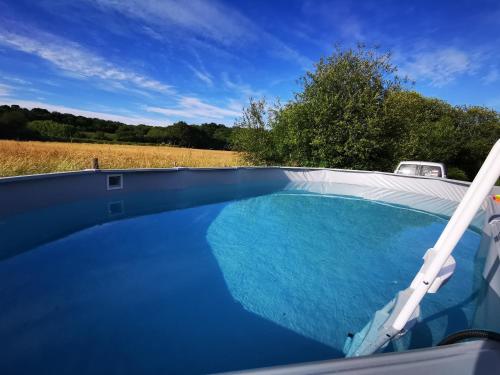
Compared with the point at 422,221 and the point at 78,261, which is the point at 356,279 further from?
the point at 422,221

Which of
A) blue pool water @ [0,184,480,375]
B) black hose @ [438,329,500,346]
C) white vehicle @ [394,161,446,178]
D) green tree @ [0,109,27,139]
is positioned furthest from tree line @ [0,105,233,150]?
black hose @ [438,329,500,346]

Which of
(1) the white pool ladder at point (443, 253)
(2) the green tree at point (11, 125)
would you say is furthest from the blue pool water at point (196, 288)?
(2) the green tree at point (11, 125)

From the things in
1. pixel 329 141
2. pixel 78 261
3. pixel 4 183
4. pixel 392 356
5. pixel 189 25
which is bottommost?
pixel 78 261

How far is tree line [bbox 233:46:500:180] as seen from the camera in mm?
14062

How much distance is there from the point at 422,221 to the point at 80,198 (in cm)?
1000

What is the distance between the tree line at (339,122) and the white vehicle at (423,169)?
254cm

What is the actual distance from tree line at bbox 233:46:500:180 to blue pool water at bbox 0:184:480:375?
7.79 meters

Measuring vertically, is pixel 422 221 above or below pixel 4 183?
below

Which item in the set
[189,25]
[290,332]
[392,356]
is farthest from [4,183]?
[189,25]

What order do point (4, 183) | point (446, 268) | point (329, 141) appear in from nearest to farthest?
1. point (446, 268)
2. point (4, 183)
3. point (329, 141)

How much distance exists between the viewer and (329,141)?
14.6 meters

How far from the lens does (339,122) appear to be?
46.2 ft

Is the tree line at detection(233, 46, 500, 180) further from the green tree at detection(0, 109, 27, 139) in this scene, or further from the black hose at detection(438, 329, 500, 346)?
the green tree at detection(0, 109, 27, 139)

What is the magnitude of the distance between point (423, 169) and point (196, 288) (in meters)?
10.9
